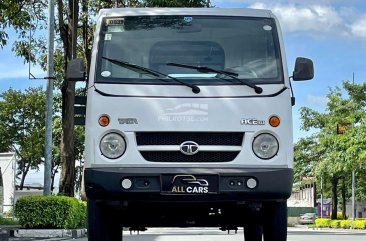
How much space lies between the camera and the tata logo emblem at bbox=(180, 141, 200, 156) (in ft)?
22.7

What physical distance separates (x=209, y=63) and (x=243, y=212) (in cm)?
165

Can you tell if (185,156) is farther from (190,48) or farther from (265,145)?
(190,48)

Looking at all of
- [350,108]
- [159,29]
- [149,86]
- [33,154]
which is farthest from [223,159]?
[350,108]

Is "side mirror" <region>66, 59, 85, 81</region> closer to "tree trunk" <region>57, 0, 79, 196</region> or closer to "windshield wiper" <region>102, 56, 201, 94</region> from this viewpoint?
"windshield wiper" <region>102, 56, 201, 94</region>

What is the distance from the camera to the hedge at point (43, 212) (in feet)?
59.7

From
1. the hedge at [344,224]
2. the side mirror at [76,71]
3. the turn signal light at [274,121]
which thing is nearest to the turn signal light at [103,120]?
the side mirror at [76,71]

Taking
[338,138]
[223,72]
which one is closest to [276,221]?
[223,72]

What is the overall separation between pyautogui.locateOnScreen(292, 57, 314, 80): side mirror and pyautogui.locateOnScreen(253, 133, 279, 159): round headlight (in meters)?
0.89

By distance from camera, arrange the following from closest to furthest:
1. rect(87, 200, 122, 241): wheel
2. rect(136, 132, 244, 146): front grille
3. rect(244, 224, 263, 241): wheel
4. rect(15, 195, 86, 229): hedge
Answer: rect(136, 132, 244, 146): front grille → rect(87, 200, 122, 241): wheel → rect(244, 224, 263, 241): wheel → rect(15, 195, 86, 229): hedge

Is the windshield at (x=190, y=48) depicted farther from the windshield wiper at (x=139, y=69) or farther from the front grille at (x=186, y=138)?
the front grille at (x=186, y=138)

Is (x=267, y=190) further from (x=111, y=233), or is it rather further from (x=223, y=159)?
(x=111, y=233)

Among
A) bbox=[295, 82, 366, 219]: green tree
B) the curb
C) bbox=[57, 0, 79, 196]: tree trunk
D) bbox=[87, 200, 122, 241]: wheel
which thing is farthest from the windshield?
bbox=[295, 82, 366, 219]: green tree

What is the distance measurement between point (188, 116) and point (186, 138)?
217mm

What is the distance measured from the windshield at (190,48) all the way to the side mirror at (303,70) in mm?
356
